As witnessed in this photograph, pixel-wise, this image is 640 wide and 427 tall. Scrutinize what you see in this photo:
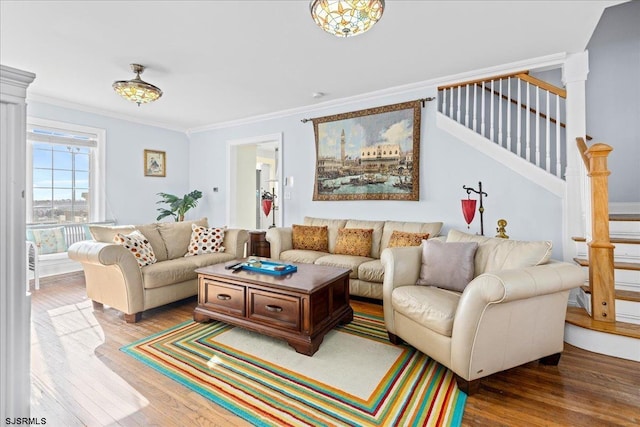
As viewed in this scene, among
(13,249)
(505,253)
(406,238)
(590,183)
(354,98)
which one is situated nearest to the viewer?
(13,249)

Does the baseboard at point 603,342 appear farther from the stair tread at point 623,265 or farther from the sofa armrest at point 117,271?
the sofa armrest at point 117,271

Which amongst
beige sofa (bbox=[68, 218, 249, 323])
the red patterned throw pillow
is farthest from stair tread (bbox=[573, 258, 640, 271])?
the red patterned throw pillow

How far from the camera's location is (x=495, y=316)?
5.74ft

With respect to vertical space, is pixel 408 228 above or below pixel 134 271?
above

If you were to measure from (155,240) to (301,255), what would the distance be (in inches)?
67.6

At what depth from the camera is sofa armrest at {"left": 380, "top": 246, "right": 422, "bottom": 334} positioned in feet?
7.92

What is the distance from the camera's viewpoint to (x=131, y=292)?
2.83 meters

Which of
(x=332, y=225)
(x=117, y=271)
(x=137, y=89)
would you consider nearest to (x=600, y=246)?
(x=332, y=225)

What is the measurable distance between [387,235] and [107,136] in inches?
185

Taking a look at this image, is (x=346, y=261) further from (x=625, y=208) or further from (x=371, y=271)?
(x=625, y=208)

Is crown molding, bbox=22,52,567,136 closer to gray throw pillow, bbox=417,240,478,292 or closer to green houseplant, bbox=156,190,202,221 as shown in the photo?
green houseplant, bbox=156,190,202,221

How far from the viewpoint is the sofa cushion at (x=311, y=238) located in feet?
13.6

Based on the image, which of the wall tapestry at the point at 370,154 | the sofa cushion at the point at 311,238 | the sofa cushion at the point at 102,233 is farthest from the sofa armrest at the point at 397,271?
the sofa cushion at the point at 102,233

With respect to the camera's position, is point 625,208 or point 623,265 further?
point 625,208
